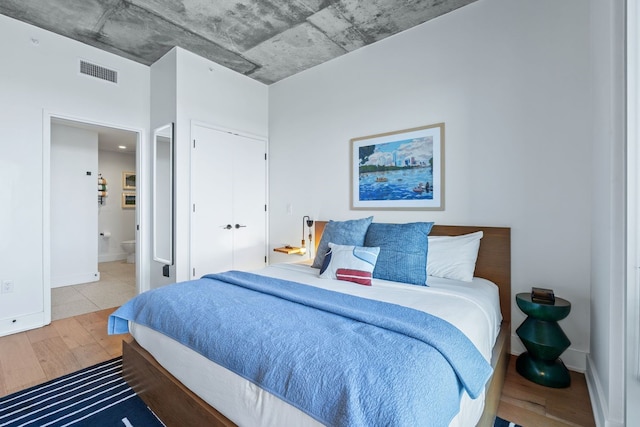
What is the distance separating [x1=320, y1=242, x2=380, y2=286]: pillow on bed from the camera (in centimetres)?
222

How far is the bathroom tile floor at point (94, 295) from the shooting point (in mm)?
3550

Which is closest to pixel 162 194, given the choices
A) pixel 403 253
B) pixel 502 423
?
pixel 403 253

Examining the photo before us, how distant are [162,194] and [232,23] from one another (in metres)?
2.04

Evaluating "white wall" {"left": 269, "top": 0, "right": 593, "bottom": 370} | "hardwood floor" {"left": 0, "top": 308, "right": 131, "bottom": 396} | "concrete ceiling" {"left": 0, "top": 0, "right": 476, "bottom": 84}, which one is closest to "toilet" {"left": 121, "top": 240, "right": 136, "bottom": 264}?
"hardwood floor" {"left": 0, "top": 308, "right": 131, "bottom": 396}

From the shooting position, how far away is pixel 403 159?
2951 mm

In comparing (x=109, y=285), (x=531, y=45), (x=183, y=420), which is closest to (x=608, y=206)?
(x=531, y=45)

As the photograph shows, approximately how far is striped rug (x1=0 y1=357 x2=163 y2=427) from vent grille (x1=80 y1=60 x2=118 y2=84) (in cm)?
301

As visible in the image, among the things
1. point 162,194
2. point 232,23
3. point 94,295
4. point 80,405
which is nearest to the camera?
point 80,405

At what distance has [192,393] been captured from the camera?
1.40 metres

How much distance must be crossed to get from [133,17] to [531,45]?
3385 mm

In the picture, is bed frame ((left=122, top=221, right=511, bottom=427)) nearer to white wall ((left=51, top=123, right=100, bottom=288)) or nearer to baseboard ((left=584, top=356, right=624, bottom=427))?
baseboard ((left=584, top=356, right=624, bottom=427))

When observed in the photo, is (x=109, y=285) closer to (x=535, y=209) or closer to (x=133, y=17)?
(x=133, y=17)

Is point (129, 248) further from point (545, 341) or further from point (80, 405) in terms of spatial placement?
point (545, 341)

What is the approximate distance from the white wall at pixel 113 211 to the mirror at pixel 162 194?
11.9ft
